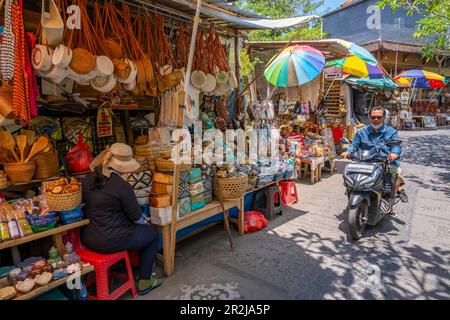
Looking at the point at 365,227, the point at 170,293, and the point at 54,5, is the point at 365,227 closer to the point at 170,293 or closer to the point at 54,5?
the point at 170,293

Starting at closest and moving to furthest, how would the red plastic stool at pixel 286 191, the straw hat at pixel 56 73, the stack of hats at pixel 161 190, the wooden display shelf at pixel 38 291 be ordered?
the wooden display shelf at pixel 38 291 → the straw hat at pixel 56 73 → the stack of hats at pixel 161 190 → the red plastic stool at pixel 286 191

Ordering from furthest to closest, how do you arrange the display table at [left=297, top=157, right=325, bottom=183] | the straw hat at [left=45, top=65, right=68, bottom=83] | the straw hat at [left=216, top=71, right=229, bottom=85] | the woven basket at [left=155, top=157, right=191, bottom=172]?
the display table at [left=297, top=157, right=325, bottom=183] → the straw hat at [left=216, top=71, right=229, bottom=85] → the woven basket at [left=155, top=157, right=191, bottom=172] → the straw hat at [left=45, top=65, right=68, bottom=83]

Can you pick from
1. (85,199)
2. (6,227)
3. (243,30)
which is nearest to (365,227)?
(243,30)

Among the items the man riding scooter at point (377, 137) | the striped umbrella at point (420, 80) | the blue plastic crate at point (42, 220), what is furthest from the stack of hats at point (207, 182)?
the striped umbrella at point (420, 80)

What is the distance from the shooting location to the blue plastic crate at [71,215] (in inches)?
107

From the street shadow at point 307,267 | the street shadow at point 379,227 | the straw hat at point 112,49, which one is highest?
the straw hat at point 112,49

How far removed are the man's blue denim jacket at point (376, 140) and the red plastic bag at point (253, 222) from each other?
5.44ft

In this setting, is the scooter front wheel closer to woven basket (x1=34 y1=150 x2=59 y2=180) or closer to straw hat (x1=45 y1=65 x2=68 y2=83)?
woven basket (x1=34 y1=150 x2=59 y2=180)

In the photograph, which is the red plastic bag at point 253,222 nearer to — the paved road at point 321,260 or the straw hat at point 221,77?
the paved road at point 321,260

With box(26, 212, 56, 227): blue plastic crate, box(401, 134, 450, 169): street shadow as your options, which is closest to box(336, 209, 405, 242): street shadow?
box(26, 212, 56, 227): blue plastic crate

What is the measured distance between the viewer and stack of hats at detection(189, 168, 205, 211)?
141 inches

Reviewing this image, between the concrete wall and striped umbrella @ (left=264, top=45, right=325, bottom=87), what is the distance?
1379cm

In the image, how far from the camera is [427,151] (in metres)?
10.8
